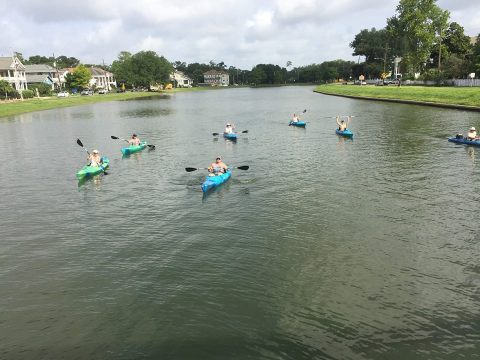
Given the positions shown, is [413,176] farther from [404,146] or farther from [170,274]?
[170,274]

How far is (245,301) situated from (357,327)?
11.6ft

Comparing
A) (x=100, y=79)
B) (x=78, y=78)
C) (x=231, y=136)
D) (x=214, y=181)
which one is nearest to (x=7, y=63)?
(x=78, y=78)

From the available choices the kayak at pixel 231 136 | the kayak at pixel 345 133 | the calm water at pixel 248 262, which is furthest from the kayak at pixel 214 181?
the kayak at pixel 345 133

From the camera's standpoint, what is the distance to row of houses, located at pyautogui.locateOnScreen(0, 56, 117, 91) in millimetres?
126494

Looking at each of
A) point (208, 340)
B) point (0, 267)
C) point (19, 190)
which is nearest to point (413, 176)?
point (208, 340)

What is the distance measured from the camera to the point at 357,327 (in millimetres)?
11719

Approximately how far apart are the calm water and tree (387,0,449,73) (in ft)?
256

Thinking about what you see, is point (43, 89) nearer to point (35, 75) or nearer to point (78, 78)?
point (78, 78)

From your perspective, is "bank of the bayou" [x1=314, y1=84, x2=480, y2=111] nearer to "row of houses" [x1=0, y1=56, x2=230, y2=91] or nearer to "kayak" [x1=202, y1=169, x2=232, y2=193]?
"kayak" [x1=202, y1=169, x2=232, y2=193]

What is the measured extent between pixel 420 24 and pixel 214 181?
3669 inches

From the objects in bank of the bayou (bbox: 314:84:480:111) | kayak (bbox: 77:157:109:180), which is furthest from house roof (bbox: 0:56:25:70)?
kayak (bbox: 77:157:109:180)

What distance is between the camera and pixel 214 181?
984 inches

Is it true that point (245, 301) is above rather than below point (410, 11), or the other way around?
below

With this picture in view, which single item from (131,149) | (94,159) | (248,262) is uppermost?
(94,159)
